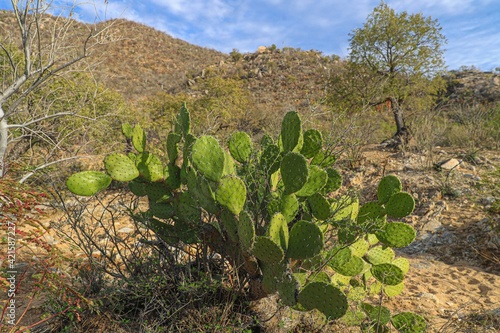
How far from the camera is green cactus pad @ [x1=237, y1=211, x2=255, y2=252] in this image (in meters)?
1.71

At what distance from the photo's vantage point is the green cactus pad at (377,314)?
7.05 feet

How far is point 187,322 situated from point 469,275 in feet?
10.1

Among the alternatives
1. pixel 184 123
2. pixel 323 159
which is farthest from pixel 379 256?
pixel 184 123

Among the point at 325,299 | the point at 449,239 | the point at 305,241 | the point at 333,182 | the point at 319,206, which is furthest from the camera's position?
the point at 449,239

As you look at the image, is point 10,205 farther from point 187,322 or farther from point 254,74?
point 254,74

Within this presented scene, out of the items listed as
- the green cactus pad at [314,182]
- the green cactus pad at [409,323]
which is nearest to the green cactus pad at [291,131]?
the green cactus pad at [314,182]

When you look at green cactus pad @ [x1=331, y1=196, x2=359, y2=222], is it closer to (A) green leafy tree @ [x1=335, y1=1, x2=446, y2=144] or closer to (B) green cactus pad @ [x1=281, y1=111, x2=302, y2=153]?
(B) green cactus pad @ [x1=281, y1=111, x2=302, y2=153]

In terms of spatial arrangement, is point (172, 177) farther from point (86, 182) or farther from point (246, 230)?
point (246, 230)

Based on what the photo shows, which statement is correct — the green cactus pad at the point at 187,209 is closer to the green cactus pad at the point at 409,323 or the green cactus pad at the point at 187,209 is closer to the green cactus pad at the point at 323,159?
the green cactus pad at the point at 323,159

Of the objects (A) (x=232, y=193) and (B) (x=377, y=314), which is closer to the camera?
(A) (x=232, y=193)

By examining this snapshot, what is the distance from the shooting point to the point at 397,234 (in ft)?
7.02

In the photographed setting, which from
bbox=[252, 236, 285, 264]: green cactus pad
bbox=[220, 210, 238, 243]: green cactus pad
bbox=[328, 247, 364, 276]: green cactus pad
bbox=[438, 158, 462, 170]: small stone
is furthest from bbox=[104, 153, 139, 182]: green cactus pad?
bbox=[438, 158, 462, 170]: small stone

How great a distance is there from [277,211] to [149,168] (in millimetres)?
900

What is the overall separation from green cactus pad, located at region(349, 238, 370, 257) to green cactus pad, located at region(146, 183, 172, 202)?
134cm
